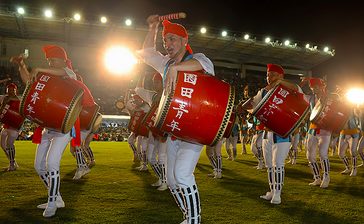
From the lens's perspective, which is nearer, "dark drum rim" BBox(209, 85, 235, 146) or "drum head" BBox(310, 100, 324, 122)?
"dark drum rim" BBox(209, 85, 235, 146)

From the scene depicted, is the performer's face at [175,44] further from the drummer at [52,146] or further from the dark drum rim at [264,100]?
the dark drum rim at [264,100]

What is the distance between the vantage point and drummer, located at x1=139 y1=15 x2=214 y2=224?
3468mm

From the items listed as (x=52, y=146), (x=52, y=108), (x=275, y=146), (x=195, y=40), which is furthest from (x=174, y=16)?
(x=195, y=40)

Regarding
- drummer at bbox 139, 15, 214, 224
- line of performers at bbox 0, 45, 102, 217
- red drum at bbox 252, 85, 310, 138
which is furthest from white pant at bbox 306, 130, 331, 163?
line of performers at bbox 0, 45, 102, 217

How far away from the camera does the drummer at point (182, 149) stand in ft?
11.4

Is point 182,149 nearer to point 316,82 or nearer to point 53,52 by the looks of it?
point 53,52

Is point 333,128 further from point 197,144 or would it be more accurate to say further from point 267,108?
point 197,144

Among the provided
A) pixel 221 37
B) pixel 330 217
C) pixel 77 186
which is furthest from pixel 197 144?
pixel 221 37

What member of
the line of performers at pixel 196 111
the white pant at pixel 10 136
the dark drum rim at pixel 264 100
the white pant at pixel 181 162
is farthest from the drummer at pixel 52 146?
the white pant at pixel 10 136

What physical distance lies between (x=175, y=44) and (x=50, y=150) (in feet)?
7.61

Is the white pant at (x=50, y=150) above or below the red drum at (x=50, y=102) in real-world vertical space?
below

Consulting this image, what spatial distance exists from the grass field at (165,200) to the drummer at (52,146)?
22 centimetres

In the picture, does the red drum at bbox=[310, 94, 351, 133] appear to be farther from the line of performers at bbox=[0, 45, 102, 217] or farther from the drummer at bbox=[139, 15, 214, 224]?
the line of performers at bbox=[0, 45, 102, 217]

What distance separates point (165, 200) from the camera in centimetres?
611
